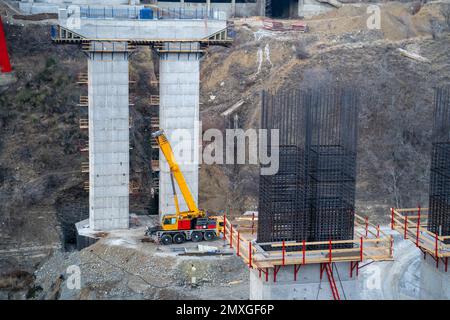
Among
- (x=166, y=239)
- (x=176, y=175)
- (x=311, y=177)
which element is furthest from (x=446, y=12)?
(x=311, y=177)

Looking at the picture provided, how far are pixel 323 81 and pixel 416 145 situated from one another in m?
6.63

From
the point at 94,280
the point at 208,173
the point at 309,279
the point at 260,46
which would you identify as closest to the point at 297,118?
the point at 309,279

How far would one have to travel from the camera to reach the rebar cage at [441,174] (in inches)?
1136

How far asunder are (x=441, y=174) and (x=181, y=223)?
13.4 metres

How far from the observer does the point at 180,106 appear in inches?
1544

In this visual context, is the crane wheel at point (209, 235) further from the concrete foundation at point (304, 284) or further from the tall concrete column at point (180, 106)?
the concrete foundation at point (304, 284)

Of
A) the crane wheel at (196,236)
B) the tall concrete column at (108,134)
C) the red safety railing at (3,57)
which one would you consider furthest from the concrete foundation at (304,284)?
the red safety railing at (3,57)

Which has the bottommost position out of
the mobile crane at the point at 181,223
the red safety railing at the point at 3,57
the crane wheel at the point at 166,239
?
the crane wheel at the point at 166,239

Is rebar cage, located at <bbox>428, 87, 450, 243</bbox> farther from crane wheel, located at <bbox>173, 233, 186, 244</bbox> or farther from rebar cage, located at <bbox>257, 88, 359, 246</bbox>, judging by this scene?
crane wheel, located at <bbox>173, 233, 186, 244</bbox>

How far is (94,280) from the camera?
35312mm

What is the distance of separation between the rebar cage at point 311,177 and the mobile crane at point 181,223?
11.0m

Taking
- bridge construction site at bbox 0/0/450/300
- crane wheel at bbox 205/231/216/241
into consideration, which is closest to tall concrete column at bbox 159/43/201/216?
bridge construction site at bbox 0/0/450/300

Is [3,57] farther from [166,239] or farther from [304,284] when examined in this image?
[304,284]

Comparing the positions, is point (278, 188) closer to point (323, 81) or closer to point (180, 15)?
point (180, 15)
